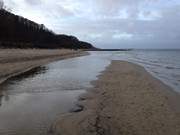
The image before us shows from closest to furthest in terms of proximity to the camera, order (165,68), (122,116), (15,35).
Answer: (122,116) → (165,68) → (15,35)

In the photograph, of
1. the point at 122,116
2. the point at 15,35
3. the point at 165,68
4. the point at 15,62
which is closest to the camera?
the point at 122,116

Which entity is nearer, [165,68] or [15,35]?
[165,68]

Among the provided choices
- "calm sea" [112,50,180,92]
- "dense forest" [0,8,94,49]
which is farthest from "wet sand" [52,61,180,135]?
"dense forest" [0,8,94,49]

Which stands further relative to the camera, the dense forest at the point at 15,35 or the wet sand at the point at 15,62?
the dense forest at the point at 15,35

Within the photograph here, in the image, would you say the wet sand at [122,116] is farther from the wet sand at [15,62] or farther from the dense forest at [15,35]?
the dense forest at [15,35]

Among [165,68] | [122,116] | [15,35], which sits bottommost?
[165,68]

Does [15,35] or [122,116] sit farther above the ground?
[122,116]

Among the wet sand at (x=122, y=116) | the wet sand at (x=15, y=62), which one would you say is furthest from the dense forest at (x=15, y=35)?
the wet sand at (x=122, y=116)

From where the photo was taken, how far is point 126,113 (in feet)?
35.2

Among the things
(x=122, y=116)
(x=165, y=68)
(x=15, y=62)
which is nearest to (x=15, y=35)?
(x=15, y=62)

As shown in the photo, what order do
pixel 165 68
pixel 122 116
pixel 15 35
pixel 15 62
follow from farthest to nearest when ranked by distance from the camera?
1. pixel 15 35
2. pixel 165 68
3. pixel 15 62
4. pixel 122 116

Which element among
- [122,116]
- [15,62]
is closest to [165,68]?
[15,62]

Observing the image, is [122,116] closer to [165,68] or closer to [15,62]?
[15,62]

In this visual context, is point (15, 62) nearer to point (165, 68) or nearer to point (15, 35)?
point (165, 68)
